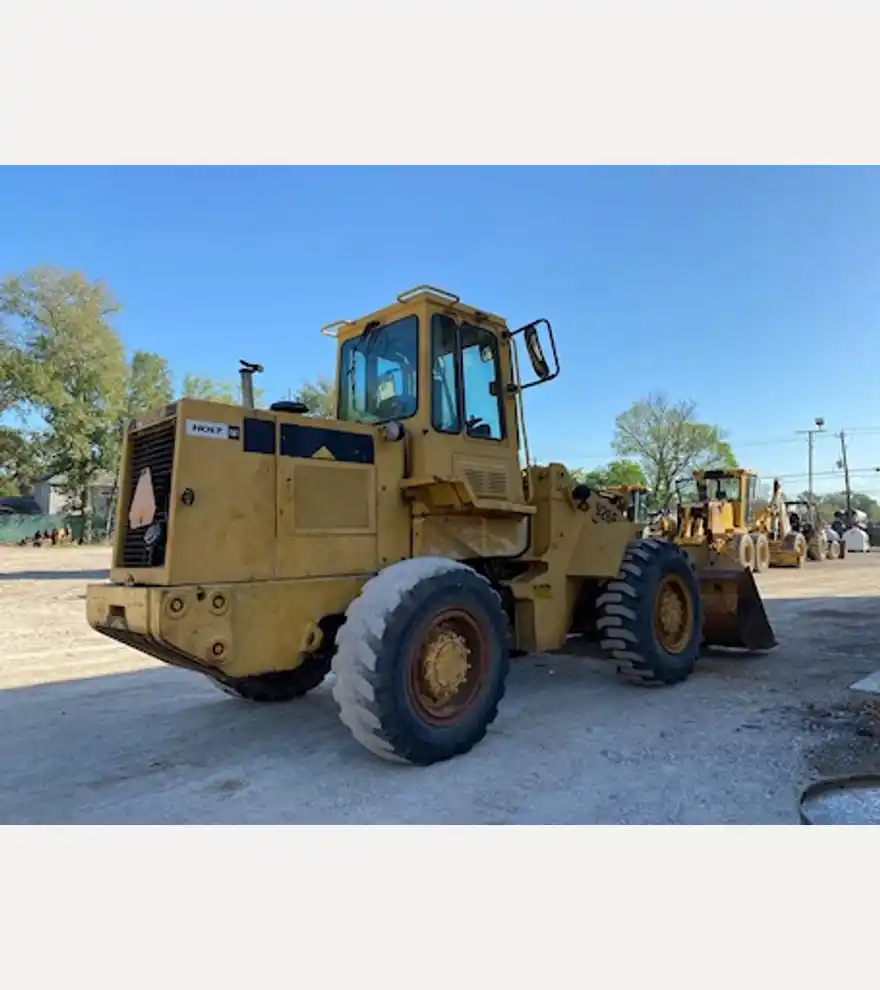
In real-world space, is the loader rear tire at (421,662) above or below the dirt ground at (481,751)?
above

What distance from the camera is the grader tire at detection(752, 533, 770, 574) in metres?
22.5

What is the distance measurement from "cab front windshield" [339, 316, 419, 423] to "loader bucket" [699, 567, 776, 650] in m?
3.75

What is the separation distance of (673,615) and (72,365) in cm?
3974

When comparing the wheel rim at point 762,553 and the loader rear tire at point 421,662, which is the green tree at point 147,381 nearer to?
the wheel rim at point 762,553

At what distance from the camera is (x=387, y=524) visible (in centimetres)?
518

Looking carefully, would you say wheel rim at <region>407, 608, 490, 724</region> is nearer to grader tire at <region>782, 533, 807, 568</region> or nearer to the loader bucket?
the loader bucket

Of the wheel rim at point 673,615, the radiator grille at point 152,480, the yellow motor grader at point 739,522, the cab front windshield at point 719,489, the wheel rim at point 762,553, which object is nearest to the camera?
the radiator grille at point 152,480

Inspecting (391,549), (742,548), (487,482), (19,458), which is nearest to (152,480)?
(391,549)

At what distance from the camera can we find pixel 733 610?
293 inches

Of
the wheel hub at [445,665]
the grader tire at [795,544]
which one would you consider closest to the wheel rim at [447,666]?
the wheel hub at [445,665]

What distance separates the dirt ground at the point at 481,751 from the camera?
12.2 ft

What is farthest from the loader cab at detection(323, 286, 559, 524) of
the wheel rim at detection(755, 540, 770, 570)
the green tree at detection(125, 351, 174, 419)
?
the green tree at detection(125, 351, 174, 419)

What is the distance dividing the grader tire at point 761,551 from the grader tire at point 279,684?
19.2m

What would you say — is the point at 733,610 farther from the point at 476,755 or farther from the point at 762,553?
the point at 762,553
